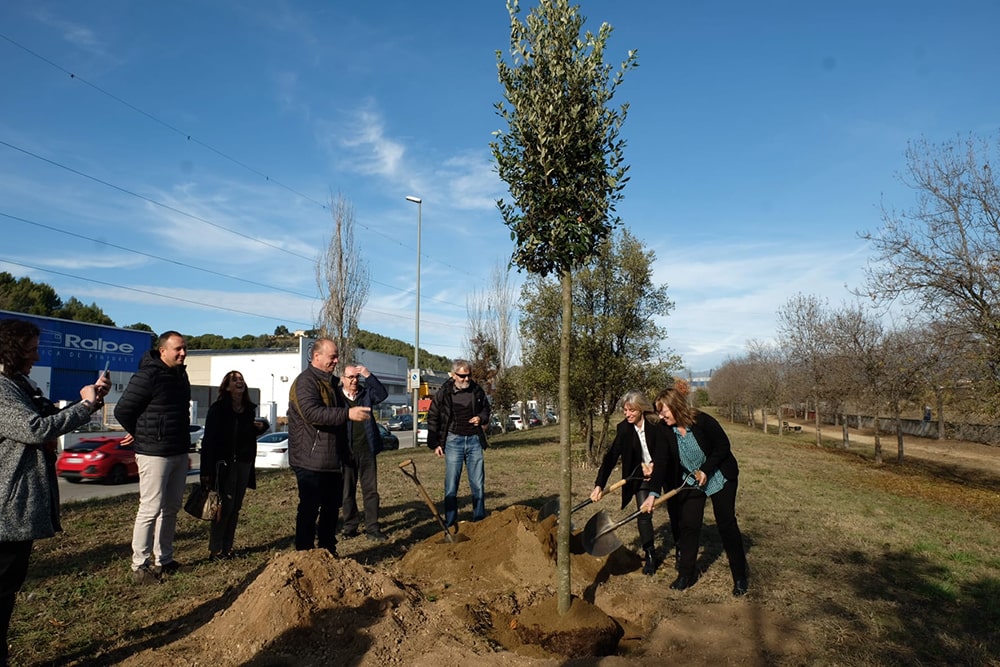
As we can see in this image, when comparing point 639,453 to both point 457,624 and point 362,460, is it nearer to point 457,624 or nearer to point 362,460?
point 457,624

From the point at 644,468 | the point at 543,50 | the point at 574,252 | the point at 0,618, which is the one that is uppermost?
the point at 543,50

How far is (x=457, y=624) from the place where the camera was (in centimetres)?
404

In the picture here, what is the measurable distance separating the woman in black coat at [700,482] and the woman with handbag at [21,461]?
13.9ft

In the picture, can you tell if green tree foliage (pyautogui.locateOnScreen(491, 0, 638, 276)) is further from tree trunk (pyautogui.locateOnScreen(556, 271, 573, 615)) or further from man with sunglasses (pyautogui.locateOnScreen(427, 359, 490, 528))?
man with sunglasses (pyautogui.locateOnScreen(427, 359, 490, 528))

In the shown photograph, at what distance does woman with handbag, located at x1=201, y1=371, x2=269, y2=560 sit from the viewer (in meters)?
5.62

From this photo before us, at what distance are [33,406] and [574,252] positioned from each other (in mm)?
3296

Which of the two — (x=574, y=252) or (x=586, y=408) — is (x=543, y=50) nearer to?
(x=574, y=252)

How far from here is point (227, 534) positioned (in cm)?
583

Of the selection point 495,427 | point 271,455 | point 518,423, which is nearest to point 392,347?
point 518,423

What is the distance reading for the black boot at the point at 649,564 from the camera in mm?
5730

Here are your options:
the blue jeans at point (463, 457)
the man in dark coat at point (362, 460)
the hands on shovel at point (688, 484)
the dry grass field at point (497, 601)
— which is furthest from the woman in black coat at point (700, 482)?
the man in dark coat at point (362, 460)

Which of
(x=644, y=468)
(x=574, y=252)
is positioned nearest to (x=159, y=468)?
(x=574, y=252)

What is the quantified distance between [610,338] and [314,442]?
41.3 ft

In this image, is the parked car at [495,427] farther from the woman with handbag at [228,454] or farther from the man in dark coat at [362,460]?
the woman with handbag at [228,454]
